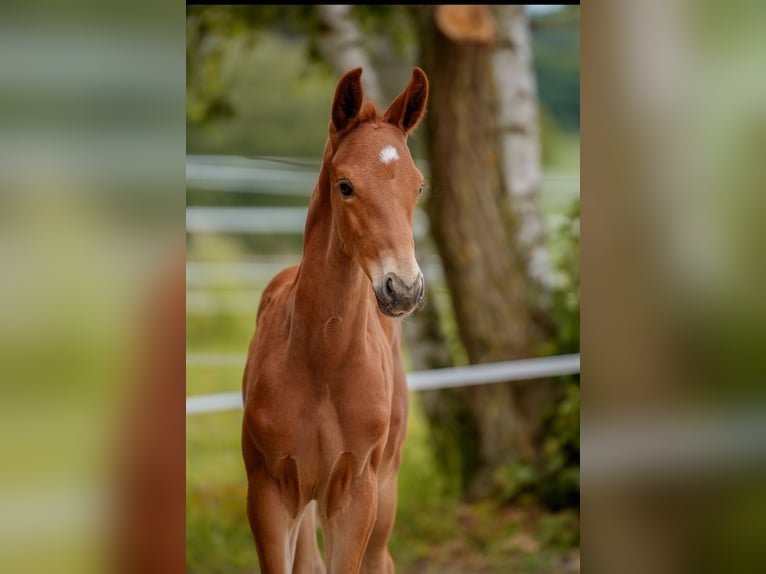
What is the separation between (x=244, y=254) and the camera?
14.2 feet

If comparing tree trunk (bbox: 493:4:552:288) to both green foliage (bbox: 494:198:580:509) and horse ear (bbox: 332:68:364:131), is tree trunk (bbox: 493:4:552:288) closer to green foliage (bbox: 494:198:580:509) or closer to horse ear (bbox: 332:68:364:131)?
green foliage (bbox: 494:198:580:509)

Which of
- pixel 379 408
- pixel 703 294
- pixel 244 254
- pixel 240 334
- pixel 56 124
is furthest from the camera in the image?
pixel 244 254

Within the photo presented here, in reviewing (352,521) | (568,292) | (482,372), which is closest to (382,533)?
(352,521)

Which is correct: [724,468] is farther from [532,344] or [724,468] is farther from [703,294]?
[532,344]

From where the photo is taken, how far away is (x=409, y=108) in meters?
1.67

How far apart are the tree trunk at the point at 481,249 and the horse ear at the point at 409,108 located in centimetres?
197

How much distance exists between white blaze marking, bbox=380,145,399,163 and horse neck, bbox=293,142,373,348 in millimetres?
141

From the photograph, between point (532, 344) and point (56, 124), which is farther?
point (532, 344)

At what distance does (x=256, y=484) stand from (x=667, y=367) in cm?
76

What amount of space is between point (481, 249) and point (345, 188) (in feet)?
7.18

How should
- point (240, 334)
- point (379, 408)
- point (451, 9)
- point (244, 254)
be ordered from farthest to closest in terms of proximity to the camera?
point (244, 254)
point (240, 334)
point (451, 9)
point (379, 408)

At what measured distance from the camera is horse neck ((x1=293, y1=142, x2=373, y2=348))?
1682 mm

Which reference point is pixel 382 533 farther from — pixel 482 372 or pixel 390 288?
pixel 482 372

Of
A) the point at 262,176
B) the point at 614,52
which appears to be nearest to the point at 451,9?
the point at 262,176
